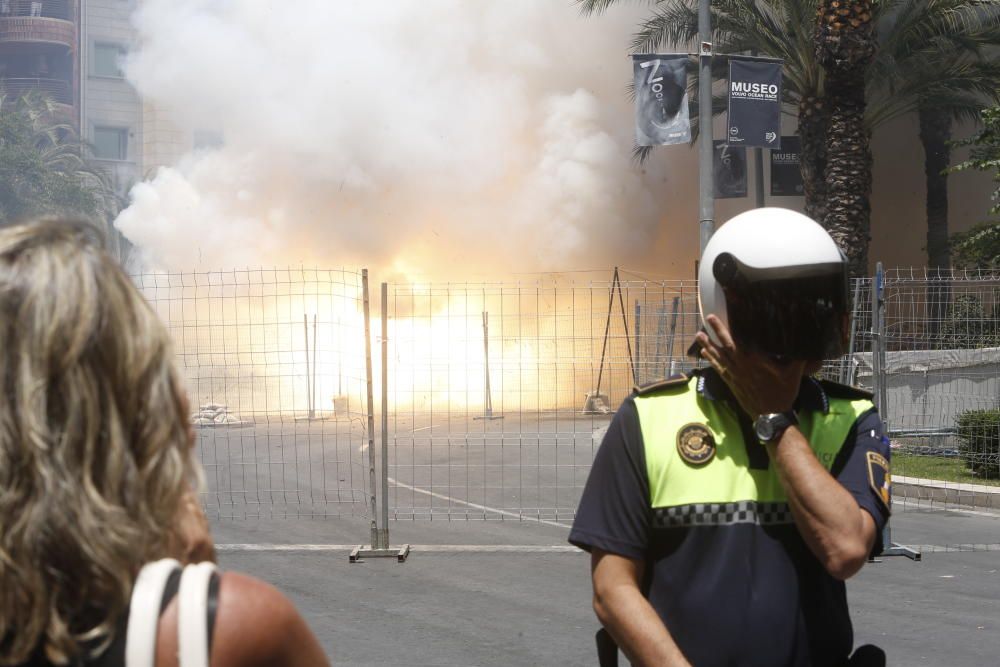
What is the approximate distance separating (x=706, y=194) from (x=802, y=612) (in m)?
12.9

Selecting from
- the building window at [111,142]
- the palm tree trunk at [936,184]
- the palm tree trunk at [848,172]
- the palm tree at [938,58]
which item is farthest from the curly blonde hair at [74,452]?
the building window at [111,142]

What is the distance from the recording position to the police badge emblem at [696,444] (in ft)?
6.95

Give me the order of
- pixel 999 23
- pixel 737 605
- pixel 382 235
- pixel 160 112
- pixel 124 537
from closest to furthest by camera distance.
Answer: pixel 124 537
pixel 737 605
pixel 999 23
pixel 382 235
pixel 160 112

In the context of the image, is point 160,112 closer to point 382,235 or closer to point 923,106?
point 382,235

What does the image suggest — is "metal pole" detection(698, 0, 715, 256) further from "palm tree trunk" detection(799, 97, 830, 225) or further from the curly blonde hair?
the curly blonde hair

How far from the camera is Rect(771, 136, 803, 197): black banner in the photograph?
22.5 metres

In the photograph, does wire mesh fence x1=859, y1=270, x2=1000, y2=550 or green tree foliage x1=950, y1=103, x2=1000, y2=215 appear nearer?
wire mesh fence x1=859, y1=270, x2=1000, y2=550

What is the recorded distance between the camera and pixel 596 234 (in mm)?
28875

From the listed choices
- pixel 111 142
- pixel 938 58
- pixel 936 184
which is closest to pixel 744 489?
pixel 938 58

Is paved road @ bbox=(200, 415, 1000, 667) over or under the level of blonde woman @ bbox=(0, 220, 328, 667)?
under

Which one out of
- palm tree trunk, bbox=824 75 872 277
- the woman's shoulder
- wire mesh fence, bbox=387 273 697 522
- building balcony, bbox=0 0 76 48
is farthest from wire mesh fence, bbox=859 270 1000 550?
building balcony, bbox=0 0 76 48

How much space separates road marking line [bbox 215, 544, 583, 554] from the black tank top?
7.08m

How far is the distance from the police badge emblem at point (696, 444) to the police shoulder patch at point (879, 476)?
0.31 meters

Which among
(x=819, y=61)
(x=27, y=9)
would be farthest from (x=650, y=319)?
(x=27, y=9)
